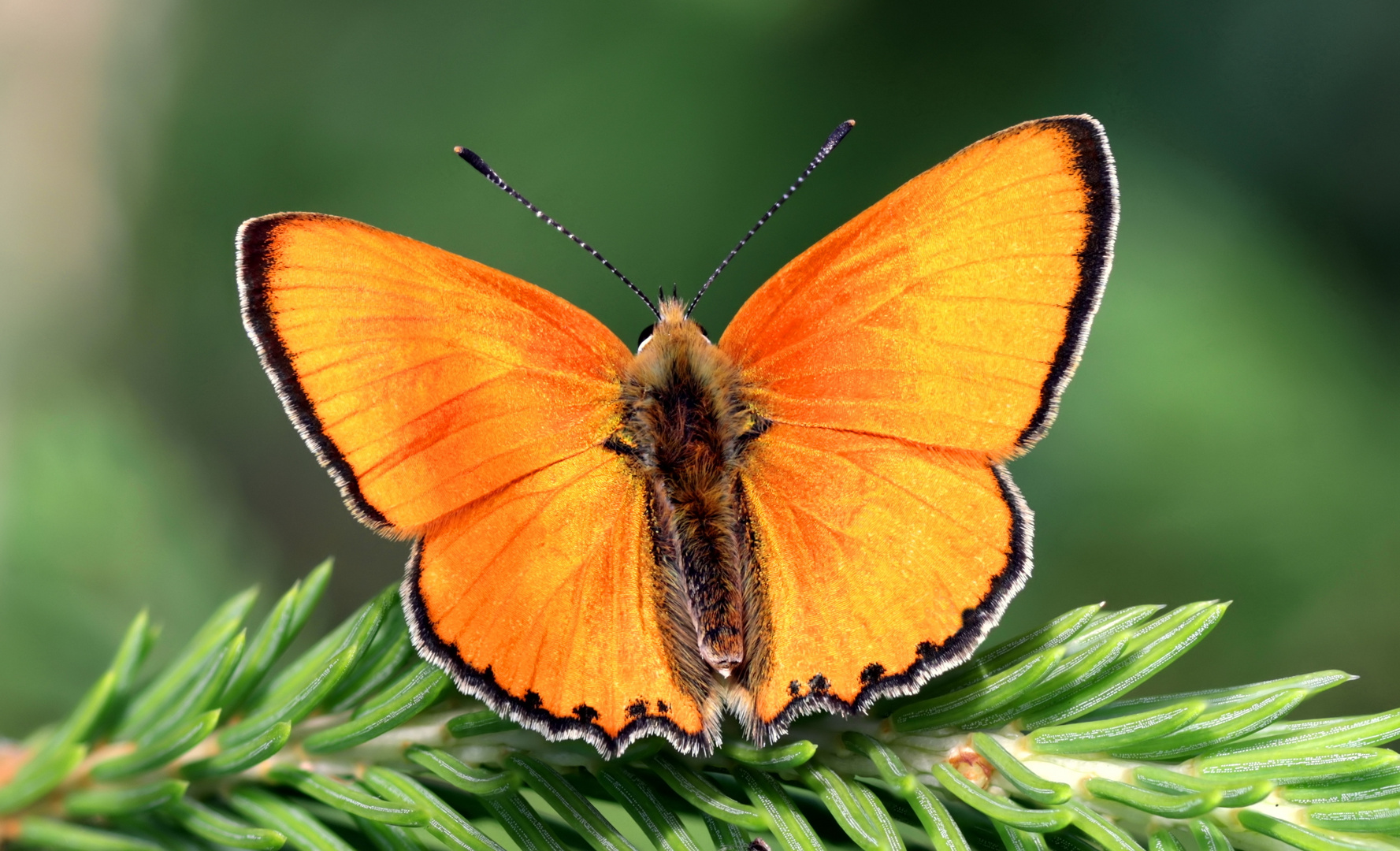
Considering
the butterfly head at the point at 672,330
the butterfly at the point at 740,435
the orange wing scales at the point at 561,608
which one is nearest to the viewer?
the orange wing scales at the point at 561,608

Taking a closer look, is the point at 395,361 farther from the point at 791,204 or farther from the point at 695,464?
the point at 791,204

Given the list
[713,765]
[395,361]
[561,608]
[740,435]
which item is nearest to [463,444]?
[395,361]

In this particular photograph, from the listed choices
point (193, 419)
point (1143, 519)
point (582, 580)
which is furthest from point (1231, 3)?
point (193, 419)

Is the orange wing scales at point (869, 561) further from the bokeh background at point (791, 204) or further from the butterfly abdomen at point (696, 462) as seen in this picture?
the bokeh background at point (791, 204)

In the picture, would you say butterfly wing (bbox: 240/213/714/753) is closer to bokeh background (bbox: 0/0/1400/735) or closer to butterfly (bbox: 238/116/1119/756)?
butterfly (bbox: 238/116/1119/756)

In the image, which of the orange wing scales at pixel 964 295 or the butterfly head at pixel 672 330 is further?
the butterfly head at pixel 672 330

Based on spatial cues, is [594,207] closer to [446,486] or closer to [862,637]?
[446,486]

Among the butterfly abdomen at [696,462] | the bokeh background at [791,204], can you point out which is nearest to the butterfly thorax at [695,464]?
the butterfly abdomen at [696,462]
